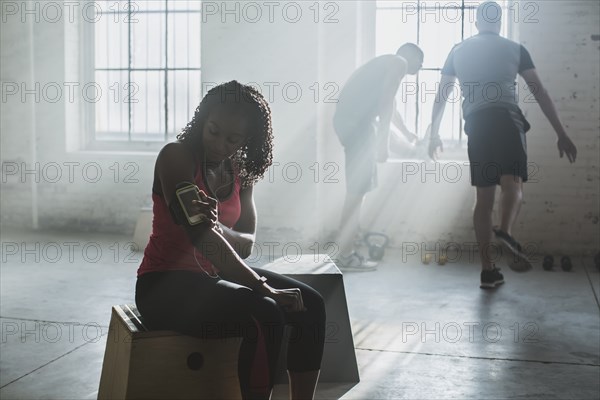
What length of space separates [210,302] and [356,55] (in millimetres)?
4792

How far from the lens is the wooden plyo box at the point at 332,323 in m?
2.98

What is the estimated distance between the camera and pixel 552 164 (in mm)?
6227

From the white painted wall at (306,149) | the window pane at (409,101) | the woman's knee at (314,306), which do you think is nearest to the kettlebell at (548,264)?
the white painted wall at (306,149)

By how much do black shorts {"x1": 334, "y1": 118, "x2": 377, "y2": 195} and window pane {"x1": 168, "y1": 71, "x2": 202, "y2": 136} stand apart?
2190 millimetres

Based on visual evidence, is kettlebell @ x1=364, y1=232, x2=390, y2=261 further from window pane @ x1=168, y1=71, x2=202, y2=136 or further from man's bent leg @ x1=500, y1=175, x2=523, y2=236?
window pane @ x1=168, y1=71, x2=202, y2=136

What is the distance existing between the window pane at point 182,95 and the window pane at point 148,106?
0.09m

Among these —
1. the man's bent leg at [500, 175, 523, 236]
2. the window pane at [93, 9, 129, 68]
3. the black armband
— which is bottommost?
the man's bent leg at [500, 175, 523, 236]

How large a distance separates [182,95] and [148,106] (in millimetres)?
379

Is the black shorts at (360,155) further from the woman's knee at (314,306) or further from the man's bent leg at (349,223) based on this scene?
the woman's knee at (314,306)

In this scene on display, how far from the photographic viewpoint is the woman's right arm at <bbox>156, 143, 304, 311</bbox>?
2.24 m

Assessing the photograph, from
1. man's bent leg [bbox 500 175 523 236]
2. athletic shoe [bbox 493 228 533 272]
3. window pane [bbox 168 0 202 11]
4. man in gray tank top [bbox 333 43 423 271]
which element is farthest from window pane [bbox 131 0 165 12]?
athletic shoe [bbox 493 228 533 272]

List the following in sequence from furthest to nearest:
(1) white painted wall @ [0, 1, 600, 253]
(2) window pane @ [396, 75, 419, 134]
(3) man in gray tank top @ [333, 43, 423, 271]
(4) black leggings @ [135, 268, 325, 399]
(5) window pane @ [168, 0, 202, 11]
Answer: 1. (5) window pane @ [168, 0, 202, 11]
2. (2) window pane @ [396, 75, 419, 134]
3. (1) white painted wall @ [0, 1, 600, 253]
4. (3) man in gray tank top @ [333, 43, 423, 271]
5. (4) black leggings @ [135, 268, 325, 399]

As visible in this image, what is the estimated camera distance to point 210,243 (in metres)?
2.24

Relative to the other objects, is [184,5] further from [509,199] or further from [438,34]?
[509,199]
